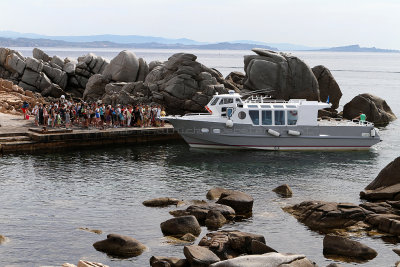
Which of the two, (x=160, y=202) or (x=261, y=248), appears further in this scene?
(x=160, y=202)

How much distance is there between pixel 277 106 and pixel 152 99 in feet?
46.0

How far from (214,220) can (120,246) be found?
213 inches

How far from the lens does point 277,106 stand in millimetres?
46000

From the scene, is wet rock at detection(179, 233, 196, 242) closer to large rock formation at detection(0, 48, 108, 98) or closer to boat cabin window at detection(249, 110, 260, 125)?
boat cabin window at detection(249, 110, 260, 125)

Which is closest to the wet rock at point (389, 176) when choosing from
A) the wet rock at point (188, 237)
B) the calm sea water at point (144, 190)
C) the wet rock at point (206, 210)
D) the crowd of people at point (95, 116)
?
the calm sea water at point (144, 190)

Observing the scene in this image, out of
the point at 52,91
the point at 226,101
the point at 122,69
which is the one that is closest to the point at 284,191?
the point at 226,101

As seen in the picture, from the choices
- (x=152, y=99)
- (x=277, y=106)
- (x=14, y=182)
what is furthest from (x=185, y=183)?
(x=152, y=99)

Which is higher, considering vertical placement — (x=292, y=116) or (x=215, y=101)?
(x=215, y=101)

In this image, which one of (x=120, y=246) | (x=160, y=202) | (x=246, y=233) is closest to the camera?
(x=120, y=246)

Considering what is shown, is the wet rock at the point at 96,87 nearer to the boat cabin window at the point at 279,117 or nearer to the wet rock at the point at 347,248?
the boat cabin window at the point at 279,117

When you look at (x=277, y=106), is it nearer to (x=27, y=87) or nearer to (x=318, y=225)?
(x=318, y=225)

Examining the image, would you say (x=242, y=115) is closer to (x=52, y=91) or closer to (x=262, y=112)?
(x=262, y=112)

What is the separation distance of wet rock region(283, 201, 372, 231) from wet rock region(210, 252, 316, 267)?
672cm

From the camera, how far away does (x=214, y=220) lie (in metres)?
26.8
